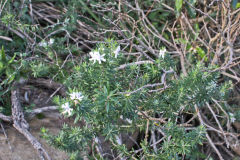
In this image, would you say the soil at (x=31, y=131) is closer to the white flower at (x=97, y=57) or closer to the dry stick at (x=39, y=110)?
the dry stick at (x=39, y=110)

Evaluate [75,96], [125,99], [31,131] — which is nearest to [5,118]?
[31,131]

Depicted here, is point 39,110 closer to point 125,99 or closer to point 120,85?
point 120,85

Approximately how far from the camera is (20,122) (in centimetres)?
230

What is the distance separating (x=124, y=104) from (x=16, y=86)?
1.20m

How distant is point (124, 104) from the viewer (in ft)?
5.38

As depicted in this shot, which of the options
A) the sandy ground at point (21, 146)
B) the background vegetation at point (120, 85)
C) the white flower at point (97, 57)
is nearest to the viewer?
the white flower at point (97, 57)

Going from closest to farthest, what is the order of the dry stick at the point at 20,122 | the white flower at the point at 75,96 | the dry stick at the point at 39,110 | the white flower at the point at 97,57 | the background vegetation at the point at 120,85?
the white flower at the point at 75,96 < the white flower at the point at 97,57 < the background vegetation at the point at 120,85 < the dry stick at the point at 20,122 < the dry stick at the point at 39,110

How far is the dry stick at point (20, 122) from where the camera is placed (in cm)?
212

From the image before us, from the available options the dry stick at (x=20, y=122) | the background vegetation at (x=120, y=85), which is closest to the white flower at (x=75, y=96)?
the background vegetation at (x=120, y=85)

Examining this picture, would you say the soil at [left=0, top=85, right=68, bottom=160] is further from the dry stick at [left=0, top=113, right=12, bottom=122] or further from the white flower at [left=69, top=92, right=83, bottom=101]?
→ the white flower at [left=69, top=92, right=83, bottom=101]

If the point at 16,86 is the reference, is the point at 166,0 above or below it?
above

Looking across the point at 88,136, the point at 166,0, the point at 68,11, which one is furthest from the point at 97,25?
the point at 88,136

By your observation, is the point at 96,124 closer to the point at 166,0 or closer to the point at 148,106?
the point at 148,106

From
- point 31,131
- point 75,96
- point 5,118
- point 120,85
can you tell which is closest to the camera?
point 75,96
